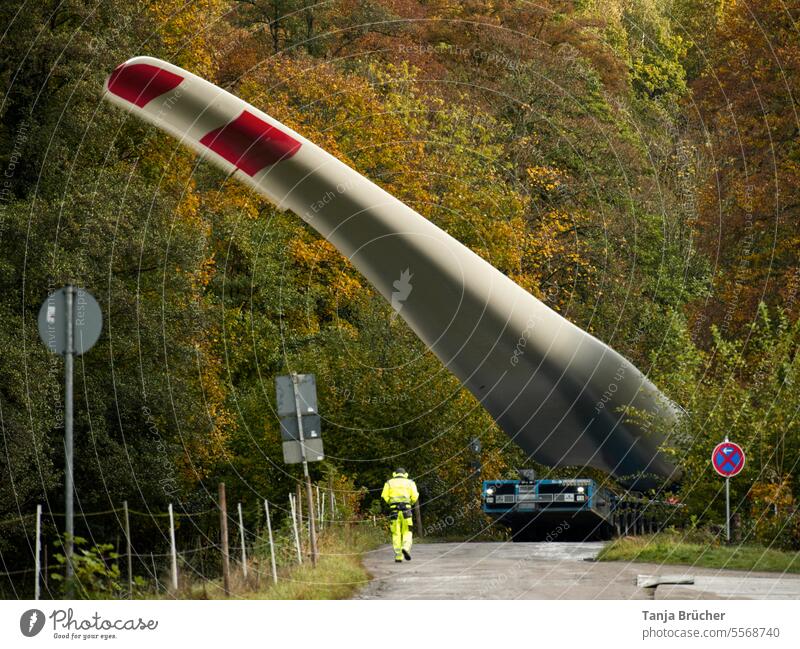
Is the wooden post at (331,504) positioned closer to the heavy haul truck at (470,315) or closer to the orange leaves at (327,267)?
the heavy haul truck at (470,315)

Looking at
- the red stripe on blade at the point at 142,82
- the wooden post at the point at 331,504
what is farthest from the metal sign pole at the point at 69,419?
the red stripe on blade at the point at 142,82

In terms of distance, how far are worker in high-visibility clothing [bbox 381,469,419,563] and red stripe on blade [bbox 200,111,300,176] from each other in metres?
6.46

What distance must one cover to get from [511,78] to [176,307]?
2214 centimetres

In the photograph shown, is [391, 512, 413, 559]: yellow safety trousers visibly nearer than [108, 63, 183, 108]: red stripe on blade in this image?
Yes

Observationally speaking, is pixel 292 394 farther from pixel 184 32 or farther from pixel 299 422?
pixel 184 32

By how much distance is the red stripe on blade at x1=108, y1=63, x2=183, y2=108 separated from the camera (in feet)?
84.2

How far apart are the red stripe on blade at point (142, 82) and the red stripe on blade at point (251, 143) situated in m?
1.37

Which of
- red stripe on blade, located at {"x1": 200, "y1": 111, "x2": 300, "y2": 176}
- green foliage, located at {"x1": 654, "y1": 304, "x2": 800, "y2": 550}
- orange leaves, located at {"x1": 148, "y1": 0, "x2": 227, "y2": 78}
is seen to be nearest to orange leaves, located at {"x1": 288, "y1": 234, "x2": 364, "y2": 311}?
orange leaves, located at {"x1": 148, "y1": 0, "x2": 227, "y2": 78}

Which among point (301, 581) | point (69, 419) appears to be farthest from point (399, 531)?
point (69, 419)

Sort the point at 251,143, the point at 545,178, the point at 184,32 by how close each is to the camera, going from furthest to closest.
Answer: the point at 545,178 → the point at 184,32 → the point at 251,143

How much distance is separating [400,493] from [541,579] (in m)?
3.15

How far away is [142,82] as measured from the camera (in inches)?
1018

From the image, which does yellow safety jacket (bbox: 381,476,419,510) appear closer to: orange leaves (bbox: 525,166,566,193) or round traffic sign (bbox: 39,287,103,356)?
round traffic sign (bbox: 39,287,103,356)

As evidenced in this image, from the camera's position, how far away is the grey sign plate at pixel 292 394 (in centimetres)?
1891
